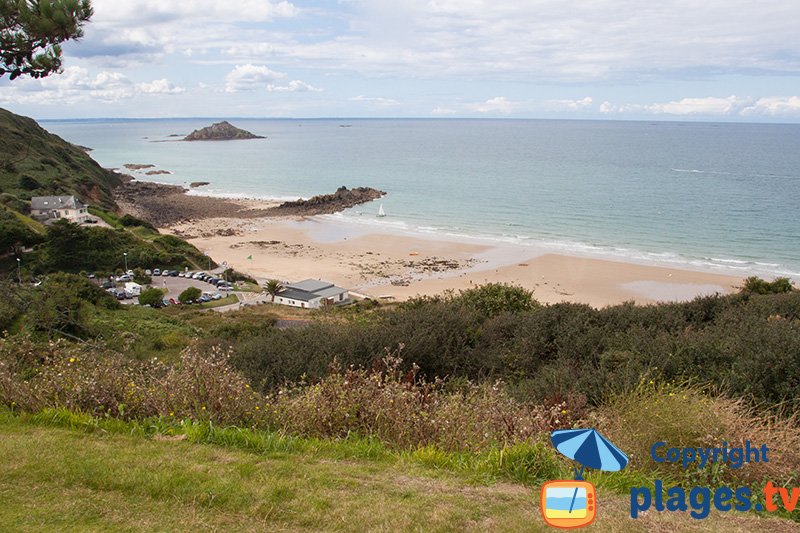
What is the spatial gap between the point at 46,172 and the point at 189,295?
43832 millimetres

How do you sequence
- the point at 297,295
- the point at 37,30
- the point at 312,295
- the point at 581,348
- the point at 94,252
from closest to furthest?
the point at 37,30 → the point at 581,348 → the point at 312,295 → the point at 297,295 → the point at 94,252

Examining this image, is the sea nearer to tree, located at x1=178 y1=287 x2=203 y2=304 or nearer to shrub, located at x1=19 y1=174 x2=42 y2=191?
shrub, located at x1=19 y1=174 x2=42 y2=191

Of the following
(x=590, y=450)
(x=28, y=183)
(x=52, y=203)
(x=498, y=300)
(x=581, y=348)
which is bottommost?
(x=52, y=203)

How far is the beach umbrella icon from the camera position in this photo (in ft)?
10.4

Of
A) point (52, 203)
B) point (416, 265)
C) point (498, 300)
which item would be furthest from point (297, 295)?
point (52, 203)

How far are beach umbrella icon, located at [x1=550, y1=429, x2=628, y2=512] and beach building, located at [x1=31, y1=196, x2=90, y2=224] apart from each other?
2228 inches

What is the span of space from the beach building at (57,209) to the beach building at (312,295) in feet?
92.2

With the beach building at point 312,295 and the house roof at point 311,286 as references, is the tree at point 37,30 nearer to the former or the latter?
the beach building at point 312,295

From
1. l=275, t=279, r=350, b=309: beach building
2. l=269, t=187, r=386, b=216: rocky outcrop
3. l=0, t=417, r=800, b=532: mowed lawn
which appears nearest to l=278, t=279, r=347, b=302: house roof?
l=275, t=279, r=350, b=309: beach building

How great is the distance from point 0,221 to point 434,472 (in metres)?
47.2

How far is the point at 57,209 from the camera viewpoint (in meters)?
52.0

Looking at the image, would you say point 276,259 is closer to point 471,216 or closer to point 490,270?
point 490,270

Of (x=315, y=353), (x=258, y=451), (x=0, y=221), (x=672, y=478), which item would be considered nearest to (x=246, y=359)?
(x=315, y=353)

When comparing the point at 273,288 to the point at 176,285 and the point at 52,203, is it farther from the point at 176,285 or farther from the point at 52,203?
the point at 52,203
